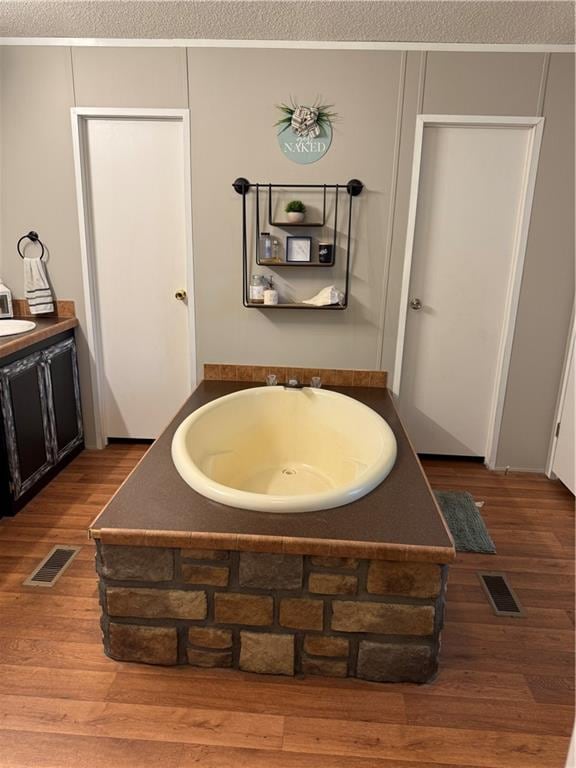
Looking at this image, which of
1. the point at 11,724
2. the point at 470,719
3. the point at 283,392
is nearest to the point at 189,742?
the point at 11,724

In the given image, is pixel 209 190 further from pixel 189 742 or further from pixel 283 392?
pixel 189 742

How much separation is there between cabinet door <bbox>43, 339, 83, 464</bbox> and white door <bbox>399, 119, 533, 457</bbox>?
1.97 meters

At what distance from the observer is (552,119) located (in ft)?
8.59

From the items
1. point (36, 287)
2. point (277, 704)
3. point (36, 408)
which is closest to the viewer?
point (277, 704)

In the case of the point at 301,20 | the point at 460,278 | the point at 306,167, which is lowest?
the point at 460,278

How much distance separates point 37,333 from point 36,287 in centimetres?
44

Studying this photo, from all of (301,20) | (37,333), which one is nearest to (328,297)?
(301,20)

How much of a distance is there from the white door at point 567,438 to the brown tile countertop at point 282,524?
1363mm

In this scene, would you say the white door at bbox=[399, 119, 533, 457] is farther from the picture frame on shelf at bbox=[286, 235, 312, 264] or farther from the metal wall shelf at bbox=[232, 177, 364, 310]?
the picture frame on shelf at bbox=[286, 235, 312, 264]

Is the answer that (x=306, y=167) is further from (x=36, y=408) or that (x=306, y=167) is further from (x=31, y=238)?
(x=36, y=408)

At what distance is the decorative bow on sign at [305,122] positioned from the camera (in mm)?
2637

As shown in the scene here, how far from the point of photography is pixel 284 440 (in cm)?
272

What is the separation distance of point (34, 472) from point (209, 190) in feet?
5.77

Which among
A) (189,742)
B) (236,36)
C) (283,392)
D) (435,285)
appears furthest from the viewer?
(435,285)
